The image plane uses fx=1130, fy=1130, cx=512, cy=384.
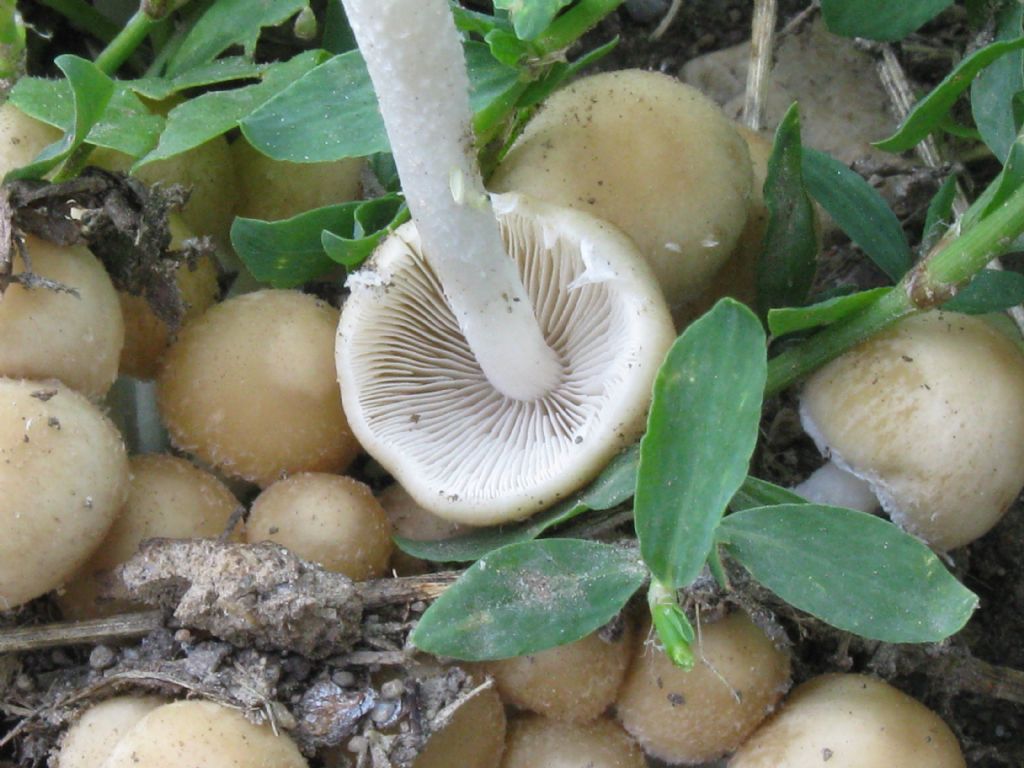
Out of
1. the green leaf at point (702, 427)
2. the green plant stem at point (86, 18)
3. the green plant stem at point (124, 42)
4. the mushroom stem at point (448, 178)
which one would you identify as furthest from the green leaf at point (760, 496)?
the green plant stem at point (86, 18)

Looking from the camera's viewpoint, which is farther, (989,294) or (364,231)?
(364,231)

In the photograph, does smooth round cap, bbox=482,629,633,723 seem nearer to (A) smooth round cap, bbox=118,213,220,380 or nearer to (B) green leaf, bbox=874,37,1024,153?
(A) smooth round cap, bbox=118,213,220,380

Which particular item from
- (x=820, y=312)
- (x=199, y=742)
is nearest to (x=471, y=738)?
(x=199, y=742)

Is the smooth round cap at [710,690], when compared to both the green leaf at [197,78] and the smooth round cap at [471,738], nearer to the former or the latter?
the smooth round cap at [471,738]

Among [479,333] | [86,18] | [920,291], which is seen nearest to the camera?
[920,291]

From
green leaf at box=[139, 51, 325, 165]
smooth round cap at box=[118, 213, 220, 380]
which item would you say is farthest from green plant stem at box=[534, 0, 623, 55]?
smooth round cap at box=[118, 213, 220, 380]

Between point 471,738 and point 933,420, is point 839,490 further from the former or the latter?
point 471,738
